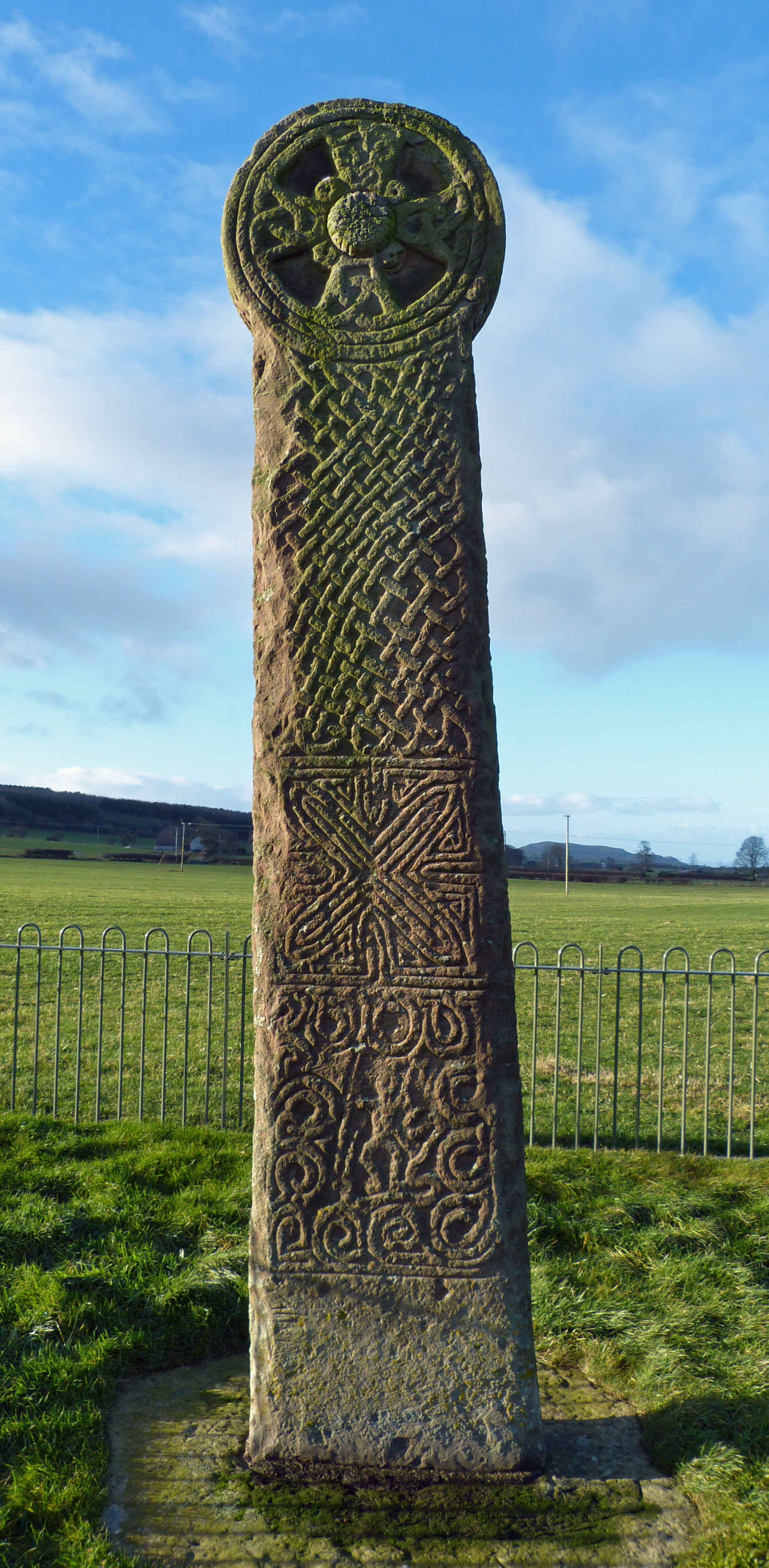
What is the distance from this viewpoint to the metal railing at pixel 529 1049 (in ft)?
25.5

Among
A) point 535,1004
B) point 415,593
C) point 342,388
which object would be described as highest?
point 342,388

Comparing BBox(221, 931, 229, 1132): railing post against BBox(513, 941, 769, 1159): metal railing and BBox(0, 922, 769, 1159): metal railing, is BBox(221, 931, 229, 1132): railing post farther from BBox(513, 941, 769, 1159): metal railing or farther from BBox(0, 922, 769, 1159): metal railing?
BBox(513, 941, 769, 1159): metal railing

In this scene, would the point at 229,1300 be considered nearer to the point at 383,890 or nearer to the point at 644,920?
the point at 383,890

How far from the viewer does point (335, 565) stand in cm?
332

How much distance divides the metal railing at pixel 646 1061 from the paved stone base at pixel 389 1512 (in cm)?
210

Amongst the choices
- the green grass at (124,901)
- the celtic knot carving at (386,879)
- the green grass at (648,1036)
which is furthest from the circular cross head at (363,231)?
the green grass at (124,901)

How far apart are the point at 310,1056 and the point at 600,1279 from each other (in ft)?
7.19

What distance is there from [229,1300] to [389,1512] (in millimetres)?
1420

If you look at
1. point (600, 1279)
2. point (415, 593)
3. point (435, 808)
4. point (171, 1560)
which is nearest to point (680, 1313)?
point (600, 1279)

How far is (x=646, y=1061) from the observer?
11.4 m

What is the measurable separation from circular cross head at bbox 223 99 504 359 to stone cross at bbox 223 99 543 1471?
1 centimetres

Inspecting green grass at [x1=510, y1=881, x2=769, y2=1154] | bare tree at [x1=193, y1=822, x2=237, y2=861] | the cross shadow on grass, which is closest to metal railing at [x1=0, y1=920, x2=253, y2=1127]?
green grass at [x1=510, y1=881, x2=769, y2=1154]

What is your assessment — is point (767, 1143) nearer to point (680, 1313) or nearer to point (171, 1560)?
point (680, 1313)

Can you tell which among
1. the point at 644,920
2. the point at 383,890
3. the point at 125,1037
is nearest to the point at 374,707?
the point at 383,890
